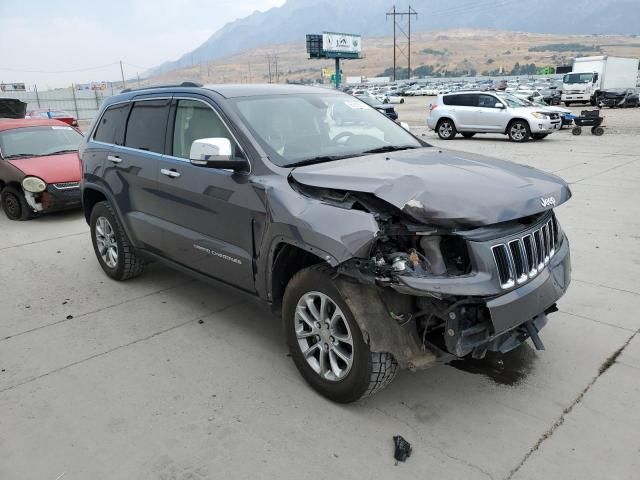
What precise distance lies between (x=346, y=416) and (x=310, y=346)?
0.48m

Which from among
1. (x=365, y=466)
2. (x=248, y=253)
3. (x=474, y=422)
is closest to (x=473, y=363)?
(x=474, y=422)

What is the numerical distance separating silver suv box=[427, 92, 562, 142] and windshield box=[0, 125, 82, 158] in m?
13.5

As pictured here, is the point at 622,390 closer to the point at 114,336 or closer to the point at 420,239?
the point at 420,239

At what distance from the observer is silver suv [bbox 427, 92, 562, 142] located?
1747 centimetres

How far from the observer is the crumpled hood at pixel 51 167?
8328 millimetres

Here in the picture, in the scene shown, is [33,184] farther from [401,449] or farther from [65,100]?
[65,100]

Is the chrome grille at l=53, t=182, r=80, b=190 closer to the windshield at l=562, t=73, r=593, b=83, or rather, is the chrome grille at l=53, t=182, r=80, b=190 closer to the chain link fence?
the windshield at l=562, t=73, r=593, b=83

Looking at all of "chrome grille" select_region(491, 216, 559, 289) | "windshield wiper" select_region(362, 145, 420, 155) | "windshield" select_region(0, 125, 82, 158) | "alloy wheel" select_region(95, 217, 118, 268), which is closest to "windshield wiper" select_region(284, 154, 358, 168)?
"windshield wiper" select_region(362, 145, 420, 155)

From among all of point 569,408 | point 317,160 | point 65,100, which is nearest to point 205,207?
point 317,160

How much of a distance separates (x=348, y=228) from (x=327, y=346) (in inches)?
31.7

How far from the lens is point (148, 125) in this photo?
15.4 ft

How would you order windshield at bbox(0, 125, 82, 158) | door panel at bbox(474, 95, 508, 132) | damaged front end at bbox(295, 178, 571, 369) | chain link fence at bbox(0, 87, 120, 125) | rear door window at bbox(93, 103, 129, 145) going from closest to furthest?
damaged front end at bbox(295, 178, 571, 369)
rear door window at bbox(93, 103, 129, 145)
windshield at bbox(0, 125, 82, 158)
door panel at bbox(474, 95, 508, 132)
chain link fence at bbox(0, 87, 120, 125)

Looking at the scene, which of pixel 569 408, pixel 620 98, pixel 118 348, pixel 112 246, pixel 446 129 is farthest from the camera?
pixel 620 98

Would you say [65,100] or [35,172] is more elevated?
[65,100]
